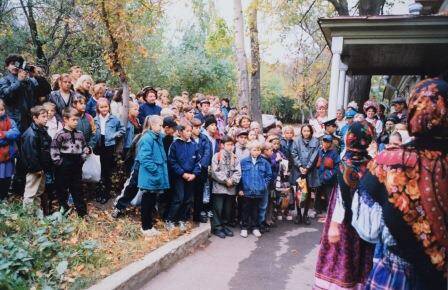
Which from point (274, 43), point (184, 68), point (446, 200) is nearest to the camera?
point (446, 200)

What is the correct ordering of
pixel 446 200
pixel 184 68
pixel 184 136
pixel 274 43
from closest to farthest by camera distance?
pixel 446 200 → pixel 184 136 → pixel 274 43 → pixel 184 68

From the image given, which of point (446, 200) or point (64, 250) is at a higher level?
point (446, 200)

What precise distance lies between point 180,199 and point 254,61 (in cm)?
966

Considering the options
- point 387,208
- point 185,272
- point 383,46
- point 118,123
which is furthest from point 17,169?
point 383,46

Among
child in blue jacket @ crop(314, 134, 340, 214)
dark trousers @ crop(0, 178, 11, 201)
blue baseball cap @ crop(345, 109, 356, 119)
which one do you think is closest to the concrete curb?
dark trousers @ crop(0, 178, 11, 201)

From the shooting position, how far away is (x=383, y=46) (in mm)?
10438

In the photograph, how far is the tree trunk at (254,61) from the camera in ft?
51.6

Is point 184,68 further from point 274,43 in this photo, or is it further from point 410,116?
point 410,116

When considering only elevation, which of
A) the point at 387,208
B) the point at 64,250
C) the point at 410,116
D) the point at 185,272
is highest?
the point at 410,116

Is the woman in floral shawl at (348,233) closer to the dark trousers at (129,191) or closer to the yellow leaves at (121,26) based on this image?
the dark trousers at (129,191)

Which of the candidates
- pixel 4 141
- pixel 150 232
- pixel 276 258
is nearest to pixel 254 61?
pixel 276 258

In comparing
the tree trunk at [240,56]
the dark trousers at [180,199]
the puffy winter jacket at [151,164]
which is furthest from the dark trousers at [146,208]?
the tree trunk at [240,56]

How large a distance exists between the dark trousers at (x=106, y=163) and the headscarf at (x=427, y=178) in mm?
6019

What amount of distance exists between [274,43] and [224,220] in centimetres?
1138
